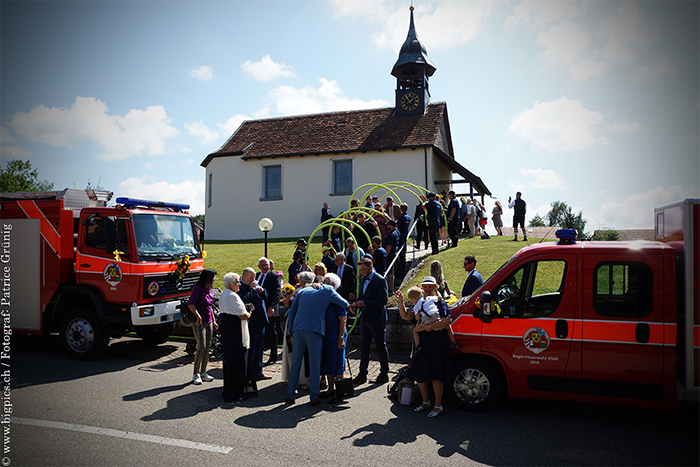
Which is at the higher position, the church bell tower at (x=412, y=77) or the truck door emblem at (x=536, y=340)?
the church bell tower at (x=412, y=77)

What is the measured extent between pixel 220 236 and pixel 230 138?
263 inches

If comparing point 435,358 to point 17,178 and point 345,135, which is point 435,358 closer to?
point 345,135

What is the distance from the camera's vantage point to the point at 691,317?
16.9ft

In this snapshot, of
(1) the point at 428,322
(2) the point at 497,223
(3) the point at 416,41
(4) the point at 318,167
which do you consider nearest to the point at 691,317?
(1) the point at 428,322

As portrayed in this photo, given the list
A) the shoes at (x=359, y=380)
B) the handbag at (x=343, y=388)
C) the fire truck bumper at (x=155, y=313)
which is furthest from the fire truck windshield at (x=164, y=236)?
the handbag at (x=343, y=388)

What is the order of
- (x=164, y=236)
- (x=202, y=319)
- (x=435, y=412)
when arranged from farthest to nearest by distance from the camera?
(x=164, y=236), (x=202, y=319), (x=435, y=412)

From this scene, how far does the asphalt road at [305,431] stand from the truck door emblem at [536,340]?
34.9 inches

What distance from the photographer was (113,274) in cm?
895

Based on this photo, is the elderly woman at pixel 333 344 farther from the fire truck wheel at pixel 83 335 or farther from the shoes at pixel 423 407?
the fire truck wheel at pixel 83 335

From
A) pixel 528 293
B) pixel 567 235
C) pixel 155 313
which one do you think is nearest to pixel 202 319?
pixel 155 313

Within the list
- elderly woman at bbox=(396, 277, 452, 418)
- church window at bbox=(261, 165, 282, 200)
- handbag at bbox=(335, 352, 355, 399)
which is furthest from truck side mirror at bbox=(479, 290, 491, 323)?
church window at bbox=(261, 165, 282, 200)

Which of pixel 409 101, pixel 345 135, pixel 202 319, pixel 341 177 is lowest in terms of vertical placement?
pixel 202 319

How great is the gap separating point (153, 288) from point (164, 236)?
1.21 m

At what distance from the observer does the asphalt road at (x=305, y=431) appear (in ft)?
15.7
